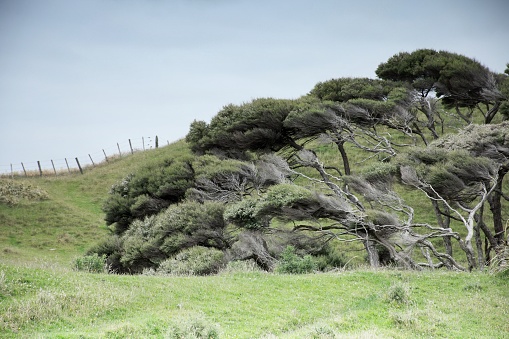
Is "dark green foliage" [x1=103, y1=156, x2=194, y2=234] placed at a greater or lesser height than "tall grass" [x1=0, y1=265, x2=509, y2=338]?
greater

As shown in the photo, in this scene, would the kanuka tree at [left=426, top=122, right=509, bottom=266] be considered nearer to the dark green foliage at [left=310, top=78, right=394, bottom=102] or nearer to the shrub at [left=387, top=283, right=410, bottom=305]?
the dark green foliage at [left=310, top=78, right=394, bottom=102]

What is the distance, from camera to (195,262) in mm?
20672

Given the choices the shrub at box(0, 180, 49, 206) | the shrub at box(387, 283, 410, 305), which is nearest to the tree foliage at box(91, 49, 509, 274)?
the shrub at box(387, 283, 410, 305)

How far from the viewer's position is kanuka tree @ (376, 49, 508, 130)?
2723cm

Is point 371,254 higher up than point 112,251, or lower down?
lower down

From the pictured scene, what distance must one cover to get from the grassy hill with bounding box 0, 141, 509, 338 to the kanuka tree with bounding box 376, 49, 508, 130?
14.6 m

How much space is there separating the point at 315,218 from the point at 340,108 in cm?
1020

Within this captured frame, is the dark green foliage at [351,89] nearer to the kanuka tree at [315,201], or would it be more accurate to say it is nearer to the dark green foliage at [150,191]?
the kanuka tree at [315,201]

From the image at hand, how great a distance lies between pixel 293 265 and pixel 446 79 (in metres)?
16.8

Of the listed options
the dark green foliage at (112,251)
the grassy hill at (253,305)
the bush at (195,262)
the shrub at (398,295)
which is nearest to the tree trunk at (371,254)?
the grassy hill at (253,305)

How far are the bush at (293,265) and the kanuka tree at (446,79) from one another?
13.6m

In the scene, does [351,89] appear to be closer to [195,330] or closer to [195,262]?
[195,262]

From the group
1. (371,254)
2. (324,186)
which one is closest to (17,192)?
(324,186)

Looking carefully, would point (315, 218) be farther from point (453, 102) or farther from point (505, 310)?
point (453, 102)
